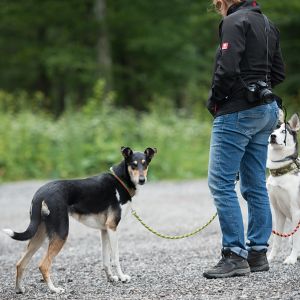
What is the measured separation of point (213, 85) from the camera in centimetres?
555

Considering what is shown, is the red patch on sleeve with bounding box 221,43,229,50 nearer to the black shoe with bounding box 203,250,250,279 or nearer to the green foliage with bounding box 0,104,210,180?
the black shoe with bounding box 203,250,250,279

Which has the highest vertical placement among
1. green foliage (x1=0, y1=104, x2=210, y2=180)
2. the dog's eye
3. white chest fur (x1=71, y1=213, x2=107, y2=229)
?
the dog's eye

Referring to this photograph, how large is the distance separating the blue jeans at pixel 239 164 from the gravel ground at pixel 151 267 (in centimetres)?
45

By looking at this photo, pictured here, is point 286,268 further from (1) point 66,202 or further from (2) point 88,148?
(2) point 88,148

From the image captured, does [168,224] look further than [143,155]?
Yes

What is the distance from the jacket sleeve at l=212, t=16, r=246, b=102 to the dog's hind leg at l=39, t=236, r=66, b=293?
68.7 inches

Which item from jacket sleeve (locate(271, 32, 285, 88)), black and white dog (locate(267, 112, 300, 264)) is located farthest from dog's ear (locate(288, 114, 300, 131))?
jacket sleeve (locate(271, 32, 285, 88))

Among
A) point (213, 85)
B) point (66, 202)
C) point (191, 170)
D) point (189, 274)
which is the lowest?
point (191, 170)

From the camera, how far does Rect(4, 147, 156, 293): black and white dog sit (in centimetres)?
552

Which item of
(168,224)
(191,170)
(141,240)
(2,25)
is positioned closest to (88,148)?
(191,170)

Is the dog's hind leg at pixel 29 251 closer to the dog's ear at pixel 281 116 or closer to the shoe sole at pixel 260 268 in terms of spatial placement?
the shoe sole at pixel 260 268

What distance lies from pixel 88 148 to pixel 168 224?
6506mm

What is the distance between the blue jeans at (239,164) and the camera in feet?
18.6

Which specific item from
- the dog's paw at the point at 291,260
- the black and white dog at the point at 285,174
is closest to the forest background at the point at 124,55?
the black and white dog at the point at 285,174
